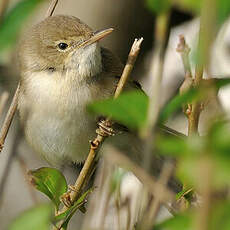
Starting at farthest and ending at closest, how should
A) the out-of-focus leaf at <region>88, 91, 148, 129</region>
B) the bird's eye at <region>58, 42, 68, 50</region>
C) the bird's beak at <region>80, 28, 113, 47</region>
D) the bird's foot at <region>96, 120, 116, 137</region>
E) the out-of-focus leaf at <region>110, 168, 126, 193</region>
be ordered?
the bird's eye at <region>58, 42, 68, 50</region> → the bird's beak at <region>80, 28, 113, 47</region> → the bird's foot at <region>96, 120, 116, 137</region> → the out-of-focus leaf at <region>110, 168, 126, 193</region> → the out-of-focus leaf at <region>88, 91, 148, 129</region>

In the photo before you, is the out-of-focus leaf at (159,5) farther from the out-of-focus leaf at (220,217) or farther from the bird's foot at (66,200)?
the bird's foot at (66,200)

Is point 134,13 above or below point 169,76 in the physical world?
above

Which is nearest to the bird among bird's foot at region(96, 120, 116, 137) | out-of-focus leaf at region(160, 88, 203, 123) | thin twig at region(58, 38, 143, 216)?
bird's foot at region(96, 120, 116, 137)

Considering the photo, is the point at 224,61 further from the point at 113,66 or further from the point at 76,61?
the point at 76,61

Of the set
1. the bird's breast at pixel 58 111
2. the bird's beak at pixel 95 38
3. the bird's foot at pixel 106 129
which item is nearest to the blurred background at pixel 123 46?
the bird's breast at pixel 58 111

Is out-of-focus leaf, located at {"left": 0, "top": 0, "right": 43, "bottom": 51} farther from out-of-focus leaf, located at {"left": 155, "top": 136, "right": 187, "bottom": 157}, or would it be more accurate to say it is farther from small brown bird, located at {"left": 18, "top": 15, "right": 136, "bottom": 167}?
small brown bird, located at {"left": 18, "top": 15, "right": 136, "bottom": 167}

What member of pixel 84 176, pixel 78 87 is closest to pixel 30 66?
pixel 78 87
